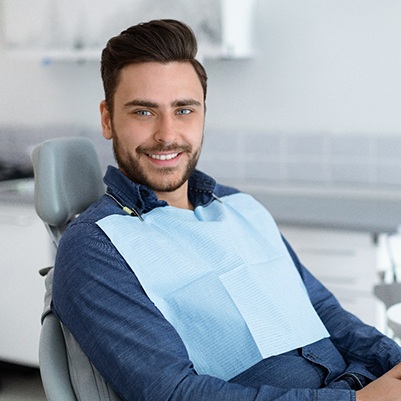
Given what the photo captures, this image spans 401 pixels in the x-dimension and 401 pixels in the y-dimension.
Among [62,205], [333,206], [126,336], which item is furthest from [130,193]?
[333,206]

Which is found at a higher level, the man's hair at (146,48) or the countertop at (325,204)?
the man's hair at (146,48)

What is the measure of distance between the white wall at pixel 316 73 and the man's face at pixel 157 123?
5.60 feet

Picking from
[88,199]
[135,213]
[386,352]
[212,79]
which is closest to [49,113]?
[212,79]

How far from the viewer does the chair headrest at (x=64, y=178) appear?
1785mm

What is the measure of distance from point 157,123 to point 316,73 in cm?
184

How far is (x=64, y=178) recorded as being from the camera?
1.82m

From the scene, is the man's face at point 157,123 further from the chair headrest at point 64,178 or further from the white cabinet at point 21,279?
the white cabinet at point 21,279

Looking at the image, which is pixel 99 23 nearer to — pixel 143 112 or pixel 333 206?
pixel 333 206

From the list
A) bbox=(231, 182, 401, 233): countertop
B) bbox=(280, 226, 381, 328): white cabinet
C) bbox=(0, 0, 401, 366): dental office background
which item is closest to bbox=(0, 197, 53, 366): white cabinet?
bbox=(0, 0, 401, 366): dental office background

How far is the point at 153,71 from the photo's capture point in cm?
164

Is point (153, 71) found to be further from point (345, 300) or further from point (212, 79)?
point (212, 79)

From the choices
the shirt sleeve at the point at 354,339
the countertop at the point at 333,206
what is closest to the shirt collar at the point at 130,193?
the shirt sleeve at the point at 354,339

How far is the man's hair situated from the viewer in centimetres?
165

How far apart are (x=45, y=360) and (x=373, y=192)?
6.91 feet
